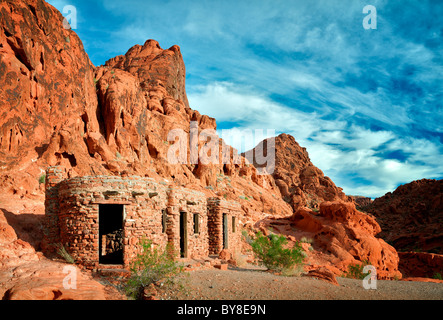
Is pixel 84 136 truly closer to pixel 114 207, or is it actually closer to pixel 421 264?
pixel 114 207

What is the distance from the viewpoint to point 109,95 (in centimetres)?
3102

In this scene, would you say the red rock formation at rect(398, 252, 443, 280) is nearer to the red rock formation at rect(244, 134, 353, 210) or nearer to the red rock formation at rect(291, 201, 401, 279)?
the red rock formation at rect(291, 201, 401, 279)

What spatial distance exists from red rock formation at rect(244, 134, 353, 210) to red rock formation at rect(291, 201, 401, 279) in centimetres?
2654

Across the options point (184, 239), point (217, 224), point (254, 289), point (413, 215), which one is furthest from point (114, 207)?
point (413, 215)

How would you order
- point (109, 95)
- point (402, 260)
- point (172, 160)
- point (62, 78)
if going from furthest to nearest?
1. point (172, 160)
2. point (109, 95)
3. point (402, 260)
4. point (62, 78)

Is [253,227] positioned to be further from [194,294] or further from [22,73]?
[22,73]

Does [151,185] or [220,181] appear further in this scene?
[220,181]

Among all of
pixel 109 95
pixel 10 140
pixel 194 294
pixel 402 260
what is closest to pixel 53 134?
pixel 10 140

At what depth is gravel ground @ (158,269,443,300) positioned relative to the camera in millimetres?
9516

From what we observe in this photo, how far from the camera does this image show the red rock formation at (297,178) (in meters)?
57.6

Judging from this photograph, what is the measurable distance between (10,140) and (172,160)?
17.9 m

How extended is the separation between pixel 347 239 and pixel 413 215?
24.7 m

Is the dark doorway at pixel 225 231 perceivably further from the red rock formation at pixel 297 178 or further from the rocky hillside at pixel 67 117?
the red rock formation at pixel 297 178

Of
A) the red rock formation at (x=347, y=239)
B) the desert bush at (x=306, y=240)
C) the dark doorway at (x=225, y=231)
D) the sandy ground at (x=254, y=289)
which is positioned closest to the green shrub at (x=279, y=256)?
the sandy ground at (x=254, y=289)
